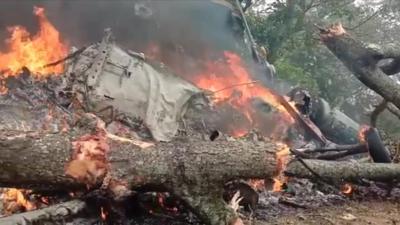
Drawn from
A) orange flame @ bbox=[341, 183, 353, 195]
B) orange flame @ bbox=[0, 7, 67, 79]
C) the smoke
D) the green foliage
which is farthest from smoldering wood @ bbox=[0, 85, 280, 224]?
the green foliage

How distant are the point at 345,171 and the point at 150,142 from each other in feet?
A: 9.28

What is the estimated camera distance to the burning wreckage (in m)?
3.62

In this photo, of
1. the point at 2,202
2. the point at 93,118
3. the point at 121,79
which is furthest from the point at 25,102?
the point at 93,118

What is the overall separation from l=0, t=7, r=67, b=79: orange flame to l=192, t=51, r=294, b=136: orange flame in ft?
9.32

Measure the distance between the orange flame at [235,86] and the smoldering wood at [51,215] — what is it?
168 inches

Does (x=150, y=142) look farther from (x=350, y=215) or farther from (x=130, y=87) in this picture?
(x=130, y=87)

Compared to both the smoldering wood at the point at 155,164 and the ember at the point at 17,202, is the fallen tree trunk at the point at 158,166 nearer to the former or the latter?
the smoldering wood at the point at 155,164

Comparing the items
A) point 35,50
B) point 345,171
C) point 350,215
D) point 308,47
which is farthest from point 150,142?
point 308,47

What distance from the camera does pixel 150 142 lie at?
4.14m

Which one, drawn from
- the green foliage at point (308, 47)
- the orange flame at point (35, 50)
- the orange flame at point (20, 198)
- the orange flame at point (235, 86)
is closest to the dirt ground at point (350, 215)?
the orange flame at point (20, 198)

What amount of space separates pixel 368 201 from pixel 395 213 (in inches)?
22.3

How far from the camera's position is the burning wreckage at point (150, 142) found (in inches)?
142

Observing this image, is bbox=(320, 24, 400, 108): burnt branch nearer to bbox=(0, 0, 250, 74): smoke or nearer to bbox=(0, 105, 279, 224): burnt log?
bbox=(0, 105, 279, 224): burnt log

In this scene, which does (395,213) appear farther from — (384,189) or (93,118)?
(93,118)
